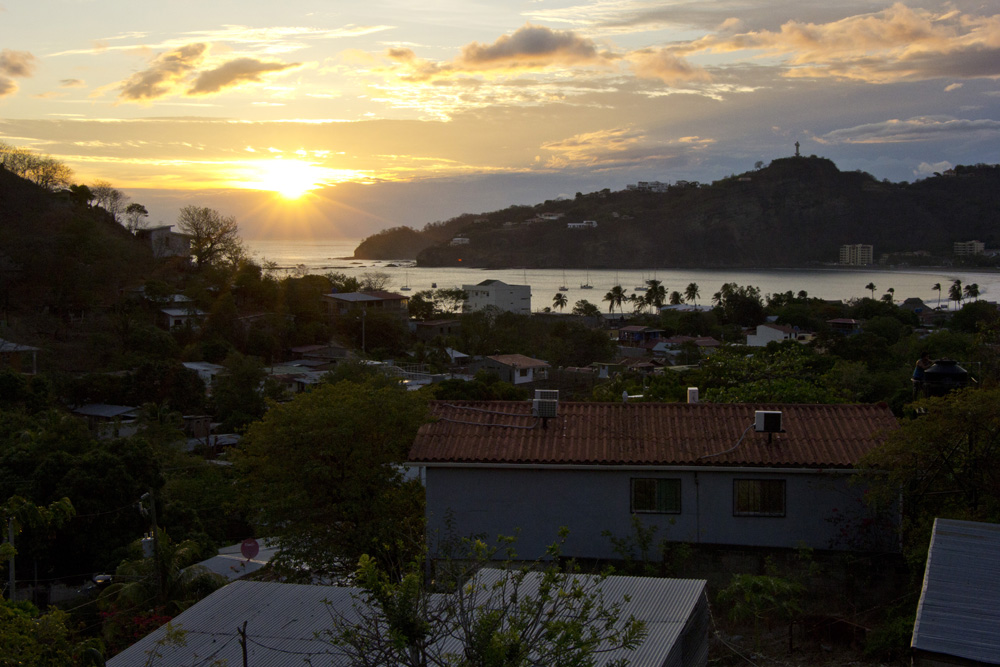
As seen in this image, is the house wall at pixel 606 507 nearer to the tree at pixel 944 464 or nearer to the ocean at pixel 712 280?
the tree at pixel 944 464

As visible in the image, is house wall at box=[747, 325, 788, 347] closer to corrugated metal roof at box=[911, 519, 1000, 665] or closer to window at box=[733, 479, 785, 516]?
window at box=[733, 479, 785, 516]

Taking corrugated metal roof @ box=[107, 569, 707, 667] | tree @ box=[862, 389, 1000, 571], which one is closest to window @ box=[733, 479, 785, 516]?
tree @ box=[862, 389, 1000, 571]

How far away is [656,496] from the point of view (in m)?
8.73

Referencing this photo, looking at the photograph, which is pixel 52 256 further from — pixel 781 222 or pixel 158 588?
pixel 781 222

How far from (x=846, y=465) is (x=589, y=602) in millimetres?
5464

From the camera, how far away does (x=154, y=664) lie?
5.85 meters

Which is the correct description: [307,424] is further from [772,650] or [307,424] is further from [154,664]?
[772,650]

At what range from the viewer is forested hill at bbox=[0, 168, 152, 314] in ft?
136

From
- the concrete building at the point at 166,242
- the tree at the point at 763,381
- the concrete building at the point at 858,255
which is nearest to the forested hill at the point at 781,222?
the concrete building at the point at 858,255

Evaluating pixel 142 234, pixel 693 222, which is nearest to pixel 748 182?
pixel 693 222

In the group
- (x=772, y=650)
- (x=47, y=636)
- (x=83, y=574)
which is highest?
(x=47, y=636)

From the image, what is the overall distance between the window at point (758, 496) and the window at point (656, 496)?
1.97 feet

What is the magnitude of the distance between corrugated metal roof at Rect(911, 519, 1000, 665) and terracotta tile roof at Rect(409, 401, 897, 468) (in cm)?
316

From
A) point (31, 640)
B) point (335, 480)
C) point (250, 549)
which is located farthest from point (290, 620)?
point (250, 549)
